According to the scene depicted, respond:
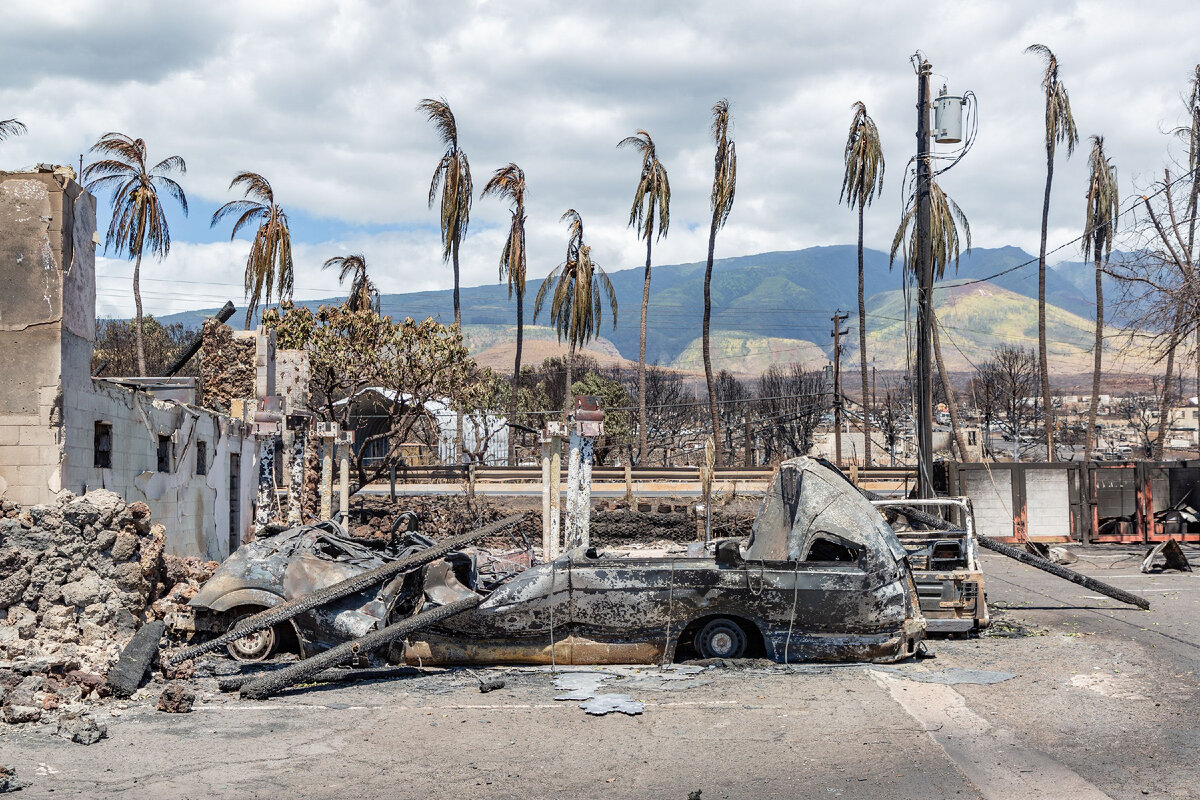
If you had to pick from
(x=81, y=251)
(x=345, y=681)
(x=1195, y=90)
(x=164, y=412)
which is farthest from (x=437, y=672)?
(x=1195, y=90)

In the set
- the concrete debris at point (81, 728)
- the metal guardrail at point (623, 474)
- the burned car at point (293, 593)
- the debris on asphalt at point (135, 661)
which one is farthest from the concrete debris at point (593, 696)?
the metal guardrail at point (623, 474)

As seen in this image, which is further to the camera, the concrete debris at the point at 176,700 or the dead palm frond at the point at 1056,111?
the dead palm frond at the point at 1056,111

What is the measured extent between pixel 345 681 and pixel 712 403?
113 feet

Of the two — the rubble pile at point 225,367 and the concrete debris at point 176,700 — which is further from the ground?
the rubble pile at point 225,367

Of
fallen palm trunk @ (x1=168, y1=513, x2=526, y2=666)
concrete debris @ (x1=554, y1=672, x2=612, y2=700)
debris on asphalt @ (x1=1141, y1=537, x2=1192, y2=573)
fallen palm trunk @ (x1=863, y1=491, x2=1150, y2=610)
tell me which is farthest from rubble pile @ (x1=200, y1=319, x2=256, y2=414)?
debris on asphalt @ (x1=1141, y1=537, x2=1192, y2=573)

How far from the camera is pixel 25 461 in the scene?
1193 centimetres

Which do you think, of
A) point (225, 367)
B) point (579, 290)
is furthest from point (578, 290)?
point (225, 367)

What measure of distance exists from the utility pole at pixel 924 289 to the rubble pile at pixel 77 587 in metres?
12.8

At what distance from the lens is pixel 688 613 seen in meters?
9.87

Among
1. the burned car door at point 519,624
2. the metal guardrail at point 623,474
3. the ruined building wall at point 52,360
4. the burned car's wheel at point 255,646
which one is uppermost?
the ruined building wall at point 52,360

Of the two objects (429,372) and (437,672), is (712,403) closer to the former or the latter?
(429,372)

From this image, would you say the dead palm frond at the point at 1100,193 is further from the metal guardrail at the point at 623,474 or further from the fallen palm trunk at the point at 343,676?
the fallen palm trunk at the point at 343,676

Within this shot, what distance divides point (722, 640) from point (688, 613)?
1.46 feet

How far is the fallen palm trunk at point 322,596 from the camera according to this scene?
9531mm
